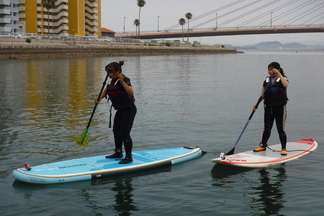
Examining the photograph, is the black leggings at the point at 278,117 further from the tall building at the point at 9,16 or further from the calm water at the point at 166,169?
the tall building at the point at 9,16

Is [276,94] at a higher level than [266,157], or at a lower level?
higher

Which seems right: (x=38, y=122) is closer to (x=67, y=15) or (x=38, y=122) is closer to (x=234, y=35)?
(x=67, y=15)

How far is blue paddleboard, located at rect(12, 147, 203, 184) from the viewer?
7.77 meters

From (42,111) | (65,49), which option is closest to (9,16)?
(65,49)

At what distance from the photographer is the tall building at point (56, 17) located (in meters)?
101

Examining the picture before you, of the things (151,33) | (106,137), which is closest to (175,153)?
(106,137)

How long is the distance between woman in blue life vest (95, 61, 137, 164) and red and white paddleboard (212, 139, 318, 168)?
6.01 feet

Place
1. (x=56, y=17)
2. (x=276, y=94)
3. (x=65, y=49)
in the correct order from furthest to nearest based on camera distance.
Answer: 1. (x=56, y=17)
2. (x=65, y=49)
3. (x=276, y=94)

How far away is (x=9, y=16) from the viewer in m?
98.2

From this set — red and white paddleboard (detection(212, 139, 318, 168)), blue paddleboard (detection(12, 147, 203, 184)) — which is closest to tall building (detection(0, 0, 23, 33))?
blue paddleboard (detection(12, 147, 203, 184))

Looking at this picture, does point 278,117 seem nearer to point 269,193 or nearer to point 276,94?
point 276,94

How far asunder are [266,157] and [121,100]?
334 cm

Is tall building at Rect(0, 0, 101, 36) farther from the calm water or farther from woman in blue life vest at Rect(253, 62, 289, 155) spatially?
woman in blue life vest at Rect(253, 62, 289, 155)

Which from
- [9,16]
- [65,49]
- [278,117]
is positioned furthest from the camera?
[9,16]
